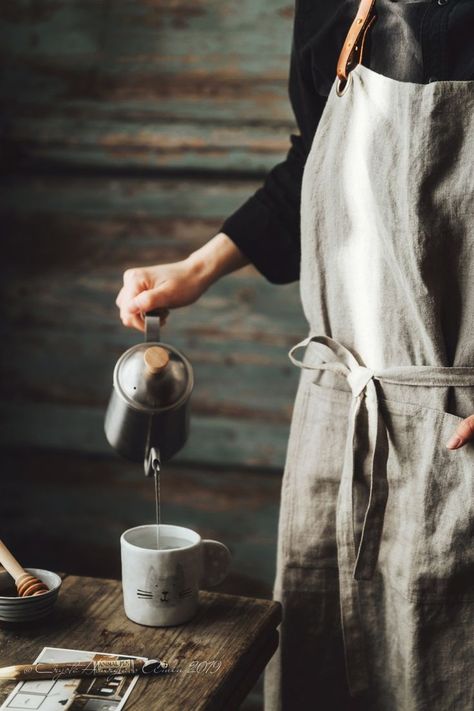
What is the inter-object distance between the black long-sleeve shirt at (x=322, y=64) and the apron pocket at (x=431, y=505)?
1.17ft

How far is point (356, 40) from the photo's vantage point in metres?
1.13

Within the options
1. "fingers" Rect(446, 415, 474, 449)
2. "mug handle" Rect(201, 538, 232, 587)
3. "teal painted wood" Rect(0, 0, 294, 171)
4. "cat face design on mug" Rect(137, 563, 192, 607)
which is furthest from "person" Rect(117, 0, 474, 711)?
"teal painted wood" Rect(0, 0, 294, 171)

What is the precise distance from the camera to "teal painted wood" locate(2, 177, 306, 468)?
1.85 m

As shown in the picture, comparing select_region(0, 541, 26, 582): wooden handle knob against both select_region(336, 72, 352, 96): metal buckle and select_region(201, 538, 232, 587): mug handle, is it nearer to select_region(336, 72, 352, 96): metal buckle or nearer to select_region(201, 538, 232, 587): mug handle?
select_region(201, 538, 232, 587): mug handle

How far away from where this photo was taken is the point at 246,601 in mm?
1146

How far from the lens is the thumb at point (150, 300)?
3.92 ft

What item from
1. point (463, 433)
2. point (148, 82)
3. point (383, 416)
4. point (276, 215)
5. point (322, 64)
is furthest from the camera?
point (148, 82)

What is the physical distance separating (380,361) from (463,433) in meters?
0.16

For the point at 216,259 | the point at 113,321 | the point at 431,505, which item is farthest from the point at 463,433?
the point at 113,321

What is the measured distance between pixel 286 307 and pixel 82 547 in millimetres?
722

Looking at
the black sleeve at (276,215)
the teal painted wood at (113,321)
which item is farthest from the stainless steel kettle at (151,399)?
the teal painted wood at (113,321)

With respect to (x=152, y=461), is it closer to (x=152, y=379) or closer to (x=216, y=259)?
(x=152, y=379)

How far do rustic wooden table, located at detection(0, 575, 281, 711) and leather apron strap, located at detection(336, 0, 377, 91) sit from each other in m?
0.69

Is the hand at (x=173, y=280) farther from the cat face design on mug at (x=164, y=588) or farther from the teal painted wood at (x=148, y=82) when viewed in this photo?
the teal painted wood at (x=148, y=82)
